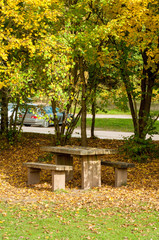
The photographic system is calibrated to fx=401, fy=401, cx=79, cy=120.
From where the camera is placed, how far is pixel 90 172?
8250 mm

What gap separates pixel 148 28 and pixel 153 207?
524 centimetres

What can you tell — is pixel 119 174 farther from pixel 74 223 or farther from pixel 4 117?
pixel 4 117

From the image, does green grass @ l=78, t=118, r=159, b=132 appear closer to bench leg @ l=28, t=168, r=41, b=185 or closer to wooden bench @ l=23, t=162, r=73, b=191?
bench leg @ l=28, t=168, r=41, b=185

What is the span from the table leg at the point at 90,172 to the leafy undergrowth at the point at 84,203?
6.9 inches

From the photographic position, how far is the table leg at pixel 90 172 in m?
8.14

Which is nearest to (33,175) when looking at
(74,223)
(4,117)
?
(74,223)

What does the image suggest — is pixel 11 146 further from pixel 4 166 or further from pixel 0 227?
pixel 0 227

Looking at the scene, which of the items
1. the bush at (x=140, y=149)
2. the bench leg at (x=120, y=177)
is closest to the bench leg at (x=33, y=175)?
the bench leg at (x=120, y=177)

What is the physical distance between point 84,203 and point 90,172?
5.21ft

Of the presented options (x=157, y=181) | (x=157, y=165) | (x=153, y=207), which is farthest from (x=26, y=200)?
(x=157, y=165)

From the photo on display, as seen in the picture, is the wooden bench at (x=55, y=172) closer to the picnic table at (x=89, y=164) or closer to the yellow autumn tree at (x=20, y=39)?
the picnic table at (x=89, y=164)

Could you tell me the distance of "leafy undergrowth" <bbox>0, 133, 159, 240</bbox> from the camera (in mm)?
5387

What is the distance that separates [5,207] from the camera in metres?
6.46

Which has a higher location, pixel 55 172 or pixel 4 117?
pixel 4 117
